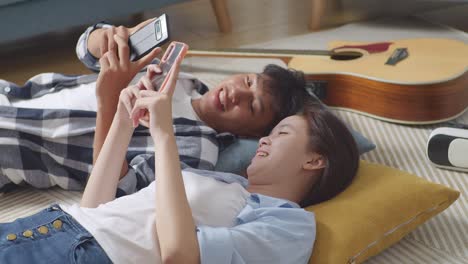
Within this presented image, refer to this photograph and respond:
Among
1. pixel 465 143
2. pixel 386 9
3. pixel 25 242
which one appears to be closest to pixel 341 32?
pixel 386 9

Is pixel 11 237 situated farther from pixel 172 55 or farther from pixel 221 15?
pixel 221 15

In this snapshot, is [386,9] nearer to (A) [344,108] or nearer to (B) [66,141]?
(A) [344,108]

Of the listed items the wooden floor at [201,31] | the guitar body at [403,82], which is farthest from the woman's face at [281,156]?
the wooden floor at [201,31]

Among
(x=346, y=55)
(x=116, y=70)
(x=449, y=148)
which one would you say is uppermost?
(x=116, y=70)

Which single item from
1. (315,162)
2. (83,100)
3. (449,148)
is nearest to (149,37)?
(83,100)

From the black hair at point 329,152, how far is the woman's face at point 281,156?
19mm

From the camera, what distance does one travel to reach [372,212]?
1303 millimetres

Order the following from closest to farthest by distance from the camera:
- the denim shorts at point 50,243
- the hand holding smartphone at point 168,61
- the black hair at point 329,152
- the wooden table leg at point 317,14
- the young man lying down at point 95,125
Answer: the denim shorts at point 50,243
the hand holding smartphone at point 168,61
the black hair at point 329,152
the young man lying down at point 95,125
the wooden table leg at point 317,14

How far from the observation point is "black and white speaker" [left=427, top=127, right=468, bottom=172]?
5.27ft

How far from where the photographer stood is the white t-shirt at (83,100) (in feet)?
5.40

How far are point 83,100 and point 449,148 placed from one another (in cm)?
87

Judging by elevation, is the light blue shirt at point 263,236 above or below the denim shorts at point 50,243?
below

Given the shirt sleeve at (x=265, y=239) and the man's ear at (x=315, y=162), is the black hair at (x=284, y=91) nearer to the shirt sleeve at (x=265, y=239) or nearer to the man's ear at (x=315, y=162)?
the man's ear at (x=315, y=162)

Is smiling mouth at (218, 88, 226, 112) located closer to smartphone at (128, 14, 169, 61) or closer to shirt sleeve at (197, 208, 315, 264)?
smartphone at (128, 14, 169, 61)
